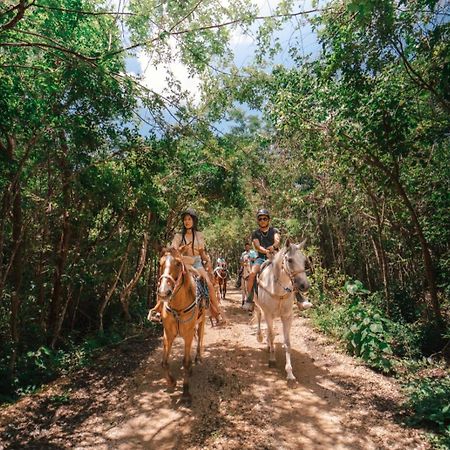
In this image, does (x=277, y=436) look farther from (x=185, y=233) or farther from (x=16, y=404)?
(x=16, y=404)

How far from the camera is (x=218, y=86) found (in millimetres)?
7535

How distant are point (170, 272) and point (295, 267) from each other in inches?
84.6

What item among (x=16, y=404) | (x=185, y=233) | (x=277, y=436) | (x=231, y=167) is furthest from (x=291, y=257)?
(x=231, y=167)

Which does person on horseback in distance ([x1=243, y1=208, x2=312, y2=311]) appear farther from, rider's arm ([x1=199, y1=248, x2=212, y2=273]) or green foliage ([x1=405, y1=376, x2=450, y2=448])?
green foliage ([x1=405, y1=376, x2=450, y2=448])

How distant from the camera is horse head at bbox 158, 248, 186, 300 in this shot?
15.6ft

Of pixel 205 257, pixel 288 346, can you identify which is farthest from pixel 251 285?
pixel 288 346

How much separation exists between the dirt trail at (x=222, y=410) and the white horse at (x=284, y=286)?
2.49ft

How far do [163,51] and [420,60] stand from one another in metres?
5.01

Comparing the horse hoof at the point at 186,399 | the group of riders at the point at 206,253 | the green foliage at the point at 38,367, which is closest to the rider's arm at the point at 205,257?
the group of riders at the point at 206,253

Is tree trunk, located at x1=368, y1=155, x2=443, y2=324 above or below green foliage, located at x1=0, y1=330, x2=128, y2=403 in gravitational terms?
above

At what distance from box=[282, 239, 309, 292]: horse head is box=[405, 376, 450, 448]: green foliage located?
2.23 metres

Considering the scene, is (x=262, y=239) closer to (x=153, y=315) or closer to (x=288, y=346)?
(x=288, y=346)

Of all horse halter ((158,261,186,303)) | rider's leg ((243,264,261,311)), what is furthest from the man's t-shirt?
horse halter ((158,261,186,303))

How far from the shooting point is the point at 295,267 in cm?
573
